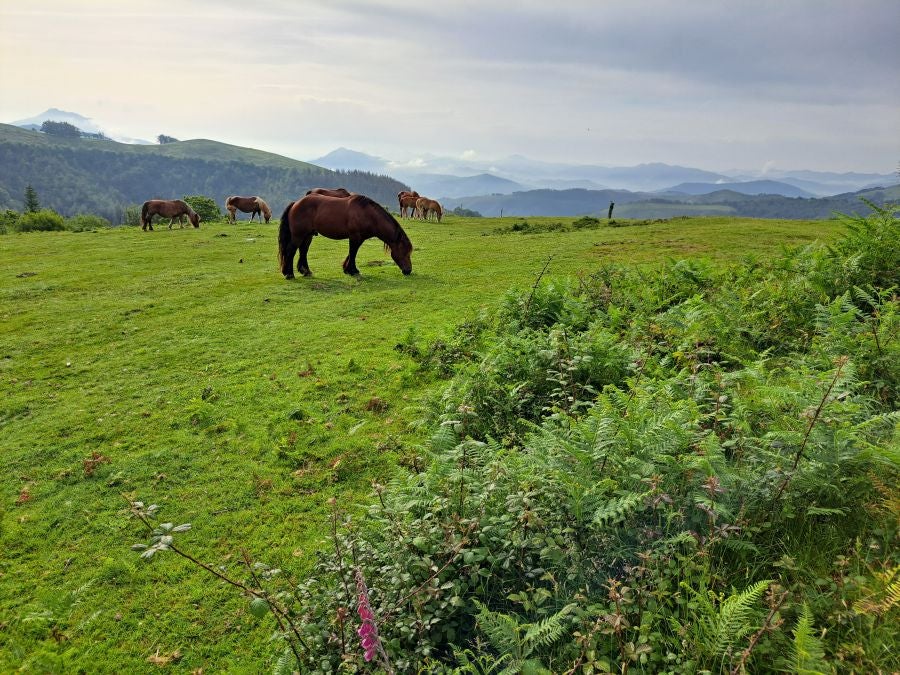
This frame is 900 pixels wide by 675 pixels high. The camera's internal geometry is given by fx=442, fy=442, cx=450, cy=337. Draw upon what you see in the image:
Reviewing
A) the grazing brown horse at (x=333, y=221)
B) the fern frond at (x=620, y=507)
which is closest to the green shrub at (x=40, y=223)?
the grazing brown horse at (x=333, y=221)

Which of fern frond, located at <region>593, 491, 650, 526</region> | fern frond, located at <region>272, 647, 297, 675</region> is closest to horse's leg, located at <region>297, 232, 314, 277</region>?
fern frond, located at <region>272, 647, 297, 675</region>

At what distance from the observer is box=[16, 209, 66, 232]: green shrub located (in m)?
33.9

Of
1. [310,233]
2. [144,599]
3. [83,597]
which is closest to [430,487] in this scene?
[144,599]

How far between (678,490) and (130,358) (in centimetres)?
1067

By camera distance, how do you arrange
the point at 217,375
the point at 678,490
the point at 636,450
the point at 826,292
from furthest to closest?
the point at 217,375 → the point at 826,292 → the point at 636,450 → the point at 678,490

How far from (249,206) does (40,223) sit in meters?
15.3

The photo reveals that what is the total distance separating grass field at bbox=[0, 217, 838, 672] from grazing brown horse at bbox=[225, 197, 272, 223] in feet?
79.7

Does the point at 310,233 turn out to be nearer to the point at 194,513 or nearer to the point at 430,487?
the point at 194,513

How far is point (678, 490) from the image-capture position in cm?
304

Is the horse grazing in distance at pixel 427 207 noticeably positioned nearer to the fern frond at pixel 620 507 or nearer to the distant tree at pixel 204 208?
the distant tree at pixel 204 208

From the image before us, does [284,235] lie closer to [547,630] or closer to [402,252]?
[402,252]

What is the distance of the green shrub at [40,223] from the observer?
111 ft

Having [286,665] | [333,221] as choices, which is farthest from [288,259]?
[286,665]

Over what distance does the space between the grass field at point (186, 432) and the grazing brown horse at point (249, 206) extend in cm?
2430
